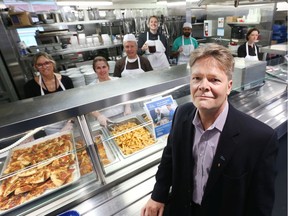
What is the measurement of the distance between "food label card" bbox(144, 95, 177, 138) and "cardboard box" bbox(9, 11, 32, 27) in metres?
2.45

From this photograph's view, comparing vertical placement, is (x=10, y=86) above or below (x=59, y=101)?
below

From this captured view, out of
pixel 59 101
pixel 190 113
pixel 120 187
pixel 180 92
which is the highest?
pixel 59 101

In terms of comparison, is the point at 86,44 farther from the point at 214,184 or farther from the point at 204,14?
the point at 204,14

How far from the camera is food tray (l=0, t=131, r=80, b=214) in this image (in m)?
1.04

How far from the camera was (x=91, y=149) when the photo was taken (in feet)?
3.77

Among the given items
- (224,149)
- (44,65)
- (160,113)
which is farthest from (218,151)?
(44,65)

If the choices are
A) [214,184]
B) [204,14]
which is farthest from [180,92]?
[204,14]

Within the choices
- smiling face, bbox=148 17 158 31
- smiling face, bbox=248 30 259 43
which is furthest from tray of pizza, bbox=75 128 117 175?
smiling face, bbox=248 30 259 43

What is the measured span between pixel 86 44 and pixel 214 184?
379 cm

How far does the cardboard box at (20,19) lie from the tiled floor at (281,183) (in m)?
3.50

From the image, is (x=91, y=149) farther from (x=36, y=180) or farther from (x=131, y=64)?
(x=131, y=64)

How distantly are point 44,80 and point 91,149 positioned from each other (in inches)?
63.6

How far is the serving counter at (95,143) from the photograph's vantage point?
0.95 meters

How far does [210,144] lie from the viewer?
0.88 meters
